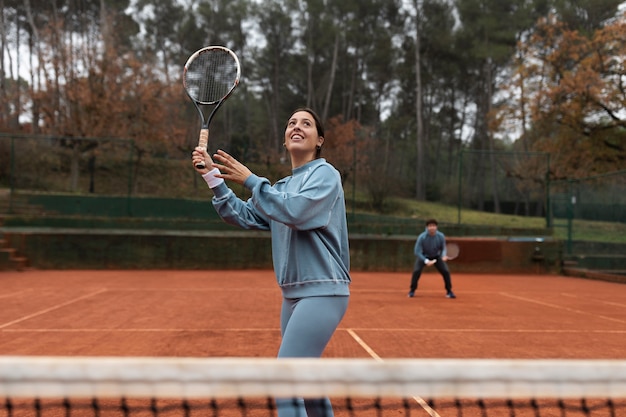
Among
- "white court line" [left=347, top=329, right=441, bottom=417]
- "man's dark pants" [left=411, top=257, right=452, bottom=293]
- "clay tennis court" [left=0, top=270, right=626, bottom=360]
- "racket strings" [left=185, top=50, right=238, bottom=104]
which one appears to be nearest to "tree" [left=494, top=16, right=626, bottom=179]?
"clay tennis court" [left=0, top=270, right=626, bottom=360]

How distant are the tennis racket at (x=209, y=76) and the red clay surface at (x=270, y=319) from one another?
2.32 m

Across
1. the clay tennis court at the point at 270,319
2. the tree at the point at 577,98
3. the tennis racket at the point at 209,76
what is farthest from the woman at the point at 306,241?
the tree at the point at 577,98

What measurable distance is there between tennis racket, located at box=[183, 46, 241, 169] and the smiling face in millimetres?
1475

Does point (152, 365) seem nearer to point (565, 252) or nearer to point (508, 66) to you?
point (565, 252)

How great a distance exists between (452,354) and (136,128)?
2343cm

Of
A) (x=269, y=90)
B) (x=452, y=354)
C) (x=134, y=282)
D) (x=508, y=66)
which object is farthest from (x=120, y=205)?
(x=508, y=66)

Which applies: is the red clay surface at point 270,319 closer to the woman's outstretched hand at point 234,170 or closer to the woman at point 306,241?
the woman at point 306,241

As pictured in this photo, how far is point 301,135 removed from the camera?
8.16ft

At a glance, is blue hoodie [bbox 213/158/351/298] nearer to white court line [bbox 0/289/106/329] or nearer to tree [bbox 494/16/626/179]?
white court line [bbox 0/289/106/329]

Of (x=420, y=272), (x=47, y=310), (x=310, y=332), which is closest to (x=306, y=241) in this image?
(x=310, y=332)

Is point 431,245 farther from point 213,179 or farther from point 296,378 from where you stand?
point 296,378

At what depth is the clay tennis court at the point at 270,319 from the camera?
539cm

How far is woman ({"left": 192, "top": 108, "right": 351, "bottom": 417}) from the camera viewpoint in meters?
2.22

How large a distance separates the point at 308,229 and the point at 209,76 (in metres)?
2.35
